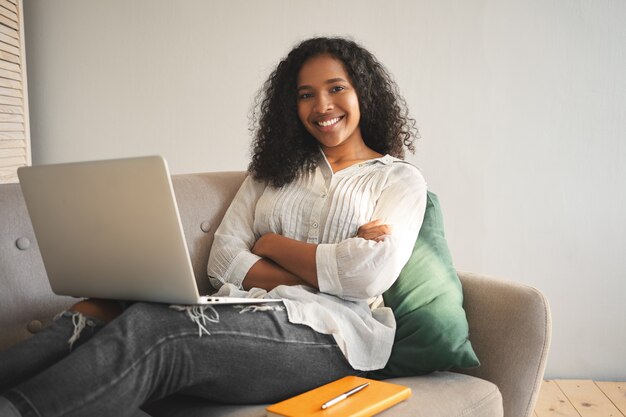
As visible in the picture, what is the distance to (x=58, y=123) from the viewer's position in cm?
290

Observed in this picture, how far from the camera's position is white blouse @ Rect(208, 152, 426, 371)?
1688 millimetres

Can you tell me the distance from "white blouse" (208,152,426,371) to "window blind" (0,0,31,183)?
1.07 meters

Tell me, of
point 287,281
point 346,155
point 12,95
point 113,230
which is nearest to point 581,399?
point 346,155

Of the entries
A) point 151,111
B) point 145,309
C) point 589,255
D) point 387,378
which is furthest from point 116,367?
point 589,255

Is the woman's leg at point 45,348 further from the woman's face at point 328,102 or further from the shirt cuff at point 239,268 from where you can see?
the woman's face at point 328,102

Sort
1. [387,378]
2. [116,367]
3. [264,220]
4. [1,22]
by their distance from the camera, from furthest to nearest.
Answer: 1. [1,22]
2. [264,220]
3. [387,378]
4. [116,367]

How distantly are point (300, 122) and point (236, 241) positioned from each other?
45cm

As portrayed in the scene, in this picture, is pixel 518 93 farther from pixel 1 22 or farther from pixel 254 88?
pixel 1 22

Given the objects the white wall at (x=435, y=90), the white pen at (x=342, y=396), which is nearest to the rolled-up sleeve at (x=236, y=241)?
the white pen at (x=342, y=396)

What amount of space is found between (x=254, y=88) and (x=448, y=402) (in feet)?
5.51

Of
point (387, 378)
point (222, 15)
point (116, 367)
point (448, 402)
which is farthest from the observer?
point (222, 15)

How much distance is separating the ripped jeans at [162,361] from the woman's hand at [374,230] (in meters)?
0.28

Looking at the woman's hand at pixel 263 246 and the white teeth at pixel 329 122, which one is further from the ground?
the white teeth at pixel 329 122

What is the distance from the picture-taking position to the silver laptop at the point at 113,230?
135 centimetres
